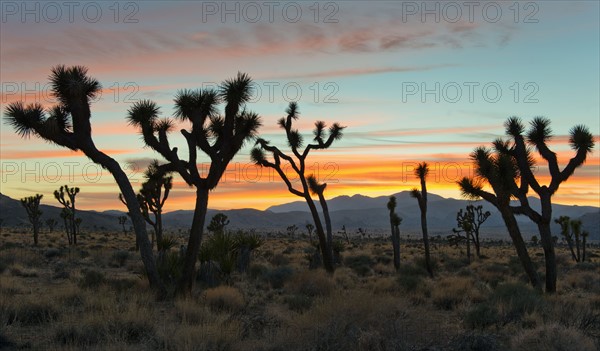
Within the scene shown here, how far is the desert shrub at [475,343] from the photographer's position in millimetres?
8609

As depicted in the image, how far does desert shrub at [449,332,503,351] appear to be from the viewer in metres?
8.61

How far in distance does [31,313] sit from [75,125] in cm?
500

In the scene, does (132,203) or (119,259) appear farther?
(119,259)

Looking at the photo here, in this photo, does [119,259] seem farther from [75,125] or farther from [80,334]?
[80,334]

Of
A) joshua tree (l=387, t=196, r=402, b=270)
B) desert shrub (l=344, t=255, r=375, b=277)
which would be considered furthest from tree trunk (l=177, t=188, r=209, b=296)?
joshua tree (l=387, t=196, r=402, b=270)

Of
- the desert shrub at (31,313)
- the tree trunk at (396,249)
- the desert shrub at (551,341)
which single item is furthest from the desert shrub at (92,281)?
the tree trunk at (396,249)

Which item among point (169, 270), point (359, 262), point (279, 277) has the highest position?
point (169, 270)

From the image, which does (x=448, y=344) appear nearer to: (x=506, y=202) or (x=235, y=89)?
(x=235, y=89)

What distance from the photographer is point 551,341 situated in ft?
27.4

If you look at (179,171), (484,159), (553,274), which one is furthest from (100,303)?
(553,274)

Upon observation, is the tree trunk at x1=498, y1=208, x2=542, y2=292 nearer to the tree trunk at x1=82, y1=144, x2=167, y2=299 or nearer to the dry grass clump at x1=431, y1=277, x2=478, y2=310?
the dry grass clump at x1=431, y1=277, x2=478, y2=310

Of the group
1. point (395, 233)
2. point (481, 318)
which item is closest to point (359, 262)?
point (395, 233)

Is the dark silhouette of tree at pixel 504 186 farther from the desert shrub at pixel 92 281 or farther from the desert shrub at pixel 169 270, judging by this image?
the desert shrub at pixel 92 281

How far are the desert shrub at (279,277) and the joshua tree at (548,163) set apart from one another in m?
8.13
